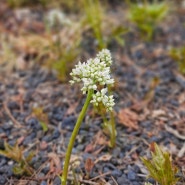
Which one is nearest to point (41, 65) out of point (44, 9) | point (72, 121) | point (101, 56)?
point (72, 121)

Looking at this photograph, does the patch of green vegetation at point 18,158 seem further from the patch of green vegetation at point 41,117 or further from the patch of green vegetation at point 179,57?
the patch of green vegetation at point 179,57

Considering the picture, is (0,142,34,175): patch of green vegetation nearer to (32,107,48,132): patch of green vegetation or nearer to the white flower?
(32,107,48,132): patch of green vegetation

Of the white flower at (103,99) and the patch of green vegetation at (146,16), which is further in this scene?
the patch of green vegetation at (146,16)

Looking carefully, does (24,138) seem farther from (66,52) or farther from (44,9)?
(44,9)

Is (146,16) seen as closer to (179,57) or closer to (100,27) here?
(100,27)

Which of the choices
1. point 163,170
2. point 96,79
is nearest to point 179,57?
point 163,170

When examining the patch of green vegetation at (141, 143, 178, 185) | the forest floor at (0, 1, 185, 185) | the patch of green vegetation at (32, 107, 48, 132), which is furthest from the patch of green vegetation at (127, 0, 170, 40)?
the patch of green vegetation at (141, 143, 178, 185)

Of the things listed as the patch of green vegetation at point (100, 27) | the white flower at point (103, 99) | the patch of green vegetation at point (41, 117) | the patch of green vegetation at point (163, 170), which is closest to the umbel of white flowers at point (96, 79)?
the white flower at point (103, 99)

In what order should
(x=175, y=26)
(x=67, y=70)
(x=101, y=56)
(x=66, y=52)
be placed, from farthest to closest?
1. (x=175, y=26)
2. (x=66, y=52)
3. (x=67, y=70)
4. (x=101, y=56)
